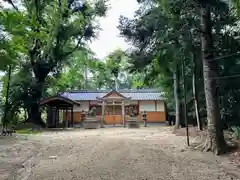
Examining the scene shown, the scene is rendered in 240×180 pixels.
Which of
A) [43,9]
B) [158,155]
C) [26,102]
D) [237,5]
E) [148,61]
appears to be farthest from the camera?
[26,102]

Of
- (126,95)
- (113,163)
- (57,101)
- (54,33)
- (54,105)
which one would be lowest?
(113,163)

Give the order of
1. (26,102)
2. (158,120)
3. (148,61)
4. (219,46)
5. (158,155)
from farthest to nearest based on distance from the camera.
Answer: (158,120) < (26,102) < (148,61) < (219,46) < (158,155)

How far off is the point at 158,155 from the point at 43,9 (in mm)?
17077

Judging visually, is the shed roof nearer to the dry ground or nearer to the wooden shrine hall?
the wooden shrine hall

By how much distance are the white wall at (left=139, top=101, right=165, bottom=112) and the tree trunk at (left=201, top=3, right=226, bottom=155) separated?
19.7m

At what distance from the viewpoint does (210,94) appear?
7941 mm

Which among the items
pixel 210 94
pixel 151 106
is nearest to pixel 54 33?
pixel 151 106

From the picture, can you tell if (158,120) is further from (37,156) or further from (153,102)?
(37,156)

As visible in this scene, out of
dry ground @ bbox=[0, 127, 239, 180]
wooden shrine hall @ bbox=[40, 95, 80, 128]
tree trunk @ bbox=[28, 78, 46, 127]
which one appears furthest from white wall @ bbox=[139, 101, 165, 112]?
dry ground @ bbox=[0, 127, 239, 180]

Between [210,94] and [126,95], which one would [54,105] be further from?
[210,94]

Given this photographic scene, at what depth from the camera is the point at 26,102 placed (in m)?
22.5

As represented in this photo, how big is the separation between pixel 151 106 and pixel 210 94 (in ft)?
65.4

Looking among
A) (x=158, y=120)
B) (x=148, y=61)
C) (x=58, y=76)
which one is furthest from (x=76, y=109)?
(x=148, y=61)

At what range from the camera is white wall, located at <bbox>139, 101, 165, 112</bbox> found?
90.7 feet
